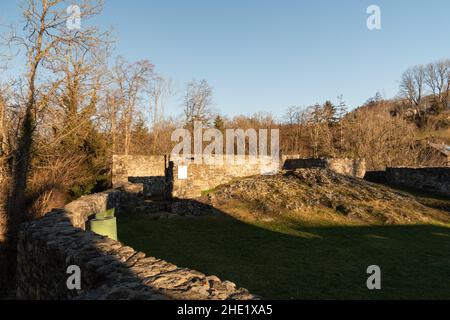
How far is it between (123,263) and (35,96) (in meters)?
12.2

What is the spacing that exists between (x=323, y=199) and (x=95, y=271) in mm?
12251

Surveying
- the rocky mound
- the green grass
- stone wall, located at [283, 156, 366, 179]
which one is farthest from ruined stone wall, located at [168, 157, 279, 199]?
stone wall, located at [283, 156, 366, 179]

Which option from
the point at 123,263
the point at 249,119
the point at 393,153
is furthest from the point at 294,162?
the point at 249,119

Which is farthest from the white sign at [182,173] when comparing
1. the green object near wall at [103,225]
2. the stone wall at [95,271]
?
the stone wall at [95,271]

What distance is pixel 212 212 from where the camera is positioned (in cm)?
1341

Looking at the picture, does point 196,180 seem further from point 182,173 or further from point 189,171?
point 182,173

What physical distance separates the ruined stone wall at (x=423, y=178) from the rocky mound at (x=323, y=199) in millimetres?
2893

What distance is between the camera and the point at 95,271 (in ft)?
12.4

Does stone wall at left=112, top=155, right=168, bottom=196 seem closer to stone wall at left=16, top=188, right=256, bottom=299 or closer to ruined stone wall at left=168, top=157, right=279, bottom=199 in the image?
ruined stone wall at left=168, top=157, right=279, bottom=199

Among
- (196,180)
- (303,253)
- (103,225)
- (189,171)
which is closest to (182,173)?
(189,171)

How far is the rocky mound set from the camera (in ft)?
41.6

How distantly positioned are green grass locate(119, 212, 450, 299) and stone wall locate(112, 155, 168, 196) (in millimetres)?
7266

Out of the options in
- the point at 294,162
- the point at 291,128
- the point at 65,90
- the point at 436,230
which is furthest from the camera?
the point at 291,128
